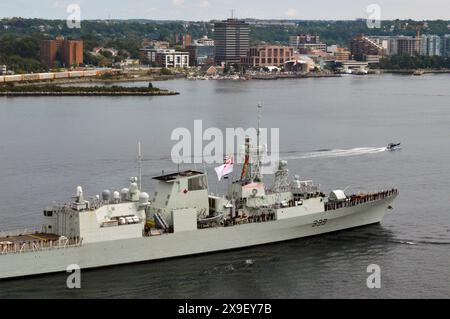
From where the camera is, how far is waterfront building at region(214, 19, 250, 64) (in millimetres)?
161000

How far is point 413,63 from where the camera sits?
168m

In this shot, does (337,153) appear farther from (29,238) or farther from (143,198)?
(29,238)

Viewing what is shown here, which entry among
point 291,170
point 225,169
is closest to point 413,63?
point 291,170

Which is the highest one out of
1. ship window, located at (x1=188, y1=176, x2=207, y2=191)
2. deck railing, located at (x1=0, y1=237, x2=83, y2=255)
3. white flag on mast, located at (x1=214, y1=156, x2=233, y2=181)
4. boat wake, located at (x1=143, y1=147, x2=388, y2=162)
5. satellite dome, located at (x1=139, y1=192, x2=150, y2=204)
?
white flag on mast, located at (x1=214, y1=156, x2=233, y2=181)

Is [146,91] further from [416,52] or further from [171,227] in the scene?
[416,52]

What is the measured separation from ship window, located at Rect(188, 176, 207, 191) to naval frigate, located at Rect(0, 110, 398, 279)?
30 millimetres

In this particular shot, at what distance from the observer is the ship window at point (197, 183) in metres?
26.8

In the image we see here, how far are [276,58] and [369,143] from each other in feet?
361

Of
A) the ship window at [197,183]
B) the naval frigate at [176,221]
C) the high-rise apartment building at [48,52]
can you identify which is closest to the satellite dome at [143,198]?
the naval frigate at [176,221]

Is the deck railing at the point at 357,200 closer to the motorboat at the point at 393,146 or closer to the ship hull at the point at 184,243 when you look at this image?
the ship hull at the point at 184,243

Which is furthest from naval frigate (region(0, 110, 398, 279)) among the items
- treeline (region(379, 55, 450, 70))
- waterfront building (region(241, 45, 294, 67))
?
treeline (region(379, 55, 450, 70))

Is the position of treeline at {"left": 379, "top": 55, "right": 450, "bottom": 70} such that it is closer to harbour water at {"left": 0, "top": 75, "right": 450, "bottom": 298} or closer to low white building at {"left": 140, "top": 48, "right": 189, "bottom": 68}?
low white building at {"left": 140, "top": 48, "right": 189, "bottom": 68}
